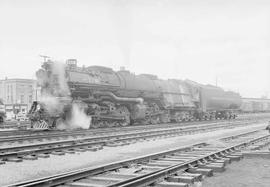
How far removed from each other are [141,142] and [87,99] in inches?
299

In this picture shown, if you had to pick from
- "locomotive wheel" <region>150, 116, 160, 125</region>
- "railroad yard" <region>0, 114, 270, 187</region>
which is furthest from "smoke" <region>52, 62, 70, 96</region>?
"locomotive wheel" <region>150, 116, 160, 125</region>

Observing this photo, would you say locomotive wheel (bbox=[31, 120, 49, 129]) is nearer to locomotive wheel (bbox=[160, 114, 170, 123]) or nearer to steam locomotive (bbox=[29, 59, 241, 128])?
steam locomotive (bbox=[29, 59, 241, 128])

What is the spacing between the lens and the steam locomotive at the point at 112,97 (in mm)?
19750

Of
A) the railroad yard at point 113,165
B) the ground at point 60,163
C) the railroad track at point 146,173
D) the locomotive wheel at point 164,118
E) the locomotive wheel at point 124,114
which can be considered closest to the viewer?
the railroad track at point 146,173

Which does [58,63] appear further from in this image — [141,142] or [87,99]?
[141,142]

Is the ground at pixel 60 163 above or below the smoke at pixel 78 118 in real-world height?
below

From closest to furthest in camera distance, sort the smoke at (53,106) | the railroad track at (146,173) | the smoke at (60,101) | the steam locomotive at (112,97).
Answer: the railroad track at (146,173) < the smoke at (53,106) < the smoke at (60,101) < the steam locomotive at (112,97)

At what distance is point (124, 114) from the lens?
23797 mm

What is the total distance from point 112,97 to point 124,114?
173 cm

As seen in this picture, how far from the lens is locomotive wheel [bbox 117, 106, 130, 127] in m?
23.6

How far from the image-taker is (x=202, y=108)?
34.5m

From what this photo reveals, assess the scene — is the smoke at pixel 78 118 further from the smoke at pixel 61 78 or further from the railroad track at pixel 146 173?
the railroad track at pixel 146 173

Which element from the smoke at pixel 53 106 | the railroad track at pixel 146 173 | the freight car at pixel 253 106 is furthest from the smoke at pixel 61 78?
the freight car at pixel 253 106

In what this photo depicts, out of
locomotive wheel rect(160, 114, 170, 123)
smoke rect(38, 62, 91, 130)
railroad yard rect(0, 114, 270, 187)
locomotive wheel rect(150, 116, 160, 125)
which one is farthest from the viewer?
locomotive wheel rect(160, 114, 170, 123)
